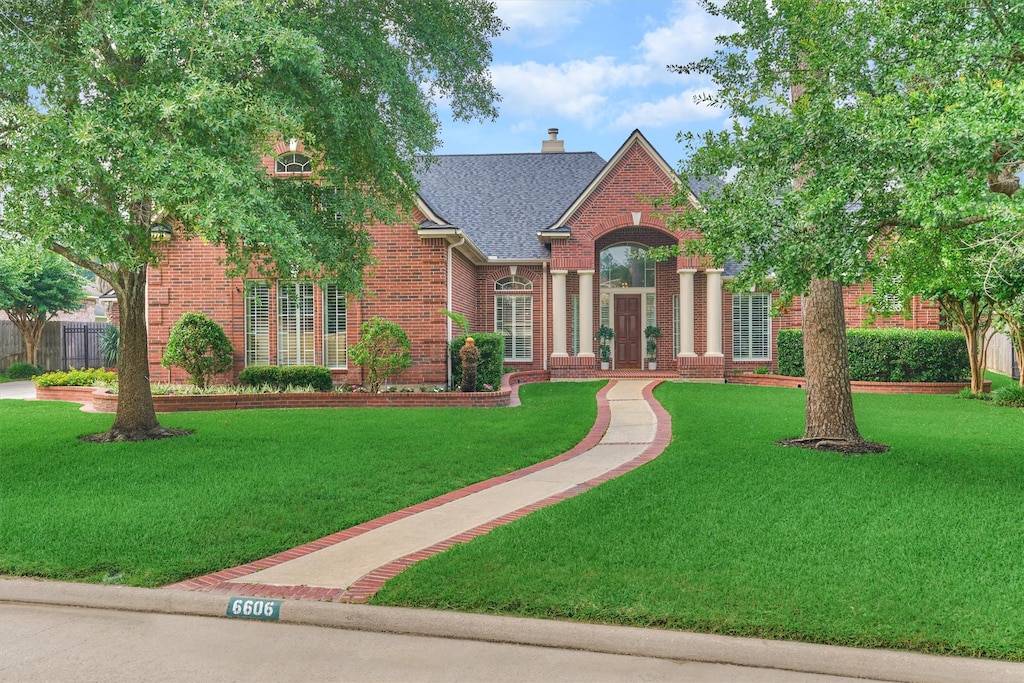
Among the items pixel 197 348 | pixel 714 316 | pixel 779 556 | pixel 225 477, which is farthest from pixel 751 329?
pixel 779 556

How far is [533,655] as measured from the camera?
421 cm

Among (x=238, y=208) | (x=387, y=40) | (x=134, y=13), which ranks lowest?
(x=238, y=208)

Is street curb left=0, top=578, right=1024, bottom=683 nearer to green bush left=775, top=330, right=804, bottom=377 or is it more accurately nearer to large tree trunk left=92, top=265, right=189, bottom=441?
large tree trunk left=92, top=265, right=189, bottom=441

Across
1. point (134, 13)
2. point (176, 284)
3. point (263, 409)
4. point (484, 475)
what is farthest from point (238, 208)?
point (176, 284)

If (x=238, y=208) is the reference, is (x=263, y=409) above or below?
below

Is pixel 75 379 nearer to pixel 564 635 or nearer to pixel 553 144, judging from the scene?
pixel 553 144

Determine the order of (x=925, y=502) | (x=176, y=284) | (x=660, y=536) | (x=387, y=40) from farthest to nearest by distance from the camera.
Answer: (x=176, y=284), (x=387, y=40), (x=925, y=502), (x=660, y=536)

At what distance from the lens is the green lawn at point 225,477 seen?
5820 mm

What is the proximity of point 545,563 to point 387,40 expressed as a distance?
8.44 meters

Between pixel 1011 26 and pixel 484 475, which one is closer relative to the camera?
pixel 1011 26

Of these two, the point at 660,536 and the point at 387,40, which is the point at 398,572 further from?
the point at 387,40

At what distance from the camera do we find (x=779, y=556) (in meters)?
5.46

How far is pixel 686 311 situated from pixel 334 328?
1001 centimetres

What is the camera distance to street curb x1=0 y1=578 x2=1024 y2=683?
153 inches
